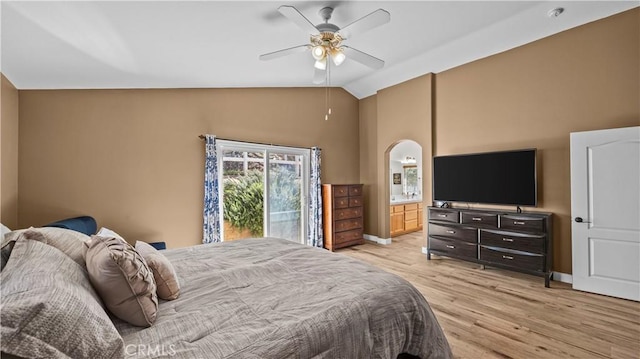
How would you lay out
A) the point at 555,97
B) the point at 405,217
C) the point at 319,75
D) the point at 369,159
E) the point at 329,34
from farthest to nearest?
the point at 405,217 < the point at 369,159 < the point at 555,97 < the point at 319,75 < the point at 329,34

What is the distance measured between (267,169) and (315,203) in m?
1.07

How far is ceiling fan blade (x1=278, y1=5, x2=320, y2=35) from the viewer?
2.19 meters

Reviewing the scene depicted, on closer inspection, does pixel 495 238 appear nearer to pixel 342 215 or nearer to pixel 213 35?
pixel 342 215

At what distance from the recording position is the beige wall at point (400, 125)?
4.67 m

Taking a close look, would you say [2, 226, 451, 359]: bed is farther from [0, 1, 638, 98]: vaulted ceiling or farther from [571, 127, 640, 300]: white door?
[571, 127, 640, 300]: white door

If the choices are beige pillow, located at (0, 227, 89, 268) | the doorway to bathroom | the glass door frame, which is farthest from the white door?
beige pillow, located at (0, 227, 89, 268)

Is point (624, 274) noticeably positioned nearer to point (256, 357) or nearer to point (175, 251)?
point (256, 357)

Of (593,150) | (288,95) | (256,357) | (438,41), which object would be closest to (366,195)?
(288,95)

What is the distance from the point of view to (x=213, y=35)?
2.88 m

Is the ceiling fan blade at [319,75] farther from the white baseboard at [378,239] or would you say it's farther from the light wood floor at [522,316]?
the white baseboard at [378,239]

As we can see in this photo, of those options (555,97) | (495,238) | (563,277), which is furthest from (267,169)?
(563,277)

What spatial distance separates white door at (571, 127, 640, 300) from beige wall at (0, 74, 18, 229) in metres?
6.22

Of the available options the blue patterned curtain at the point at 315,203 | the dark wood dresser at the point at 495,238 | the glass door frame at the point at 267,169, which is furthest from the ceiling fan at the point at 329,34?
the dark wood dresser at the point at 495,238

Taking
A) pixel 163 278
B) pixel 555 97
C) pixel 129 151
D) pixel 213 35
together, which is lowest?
pixel 163 278
